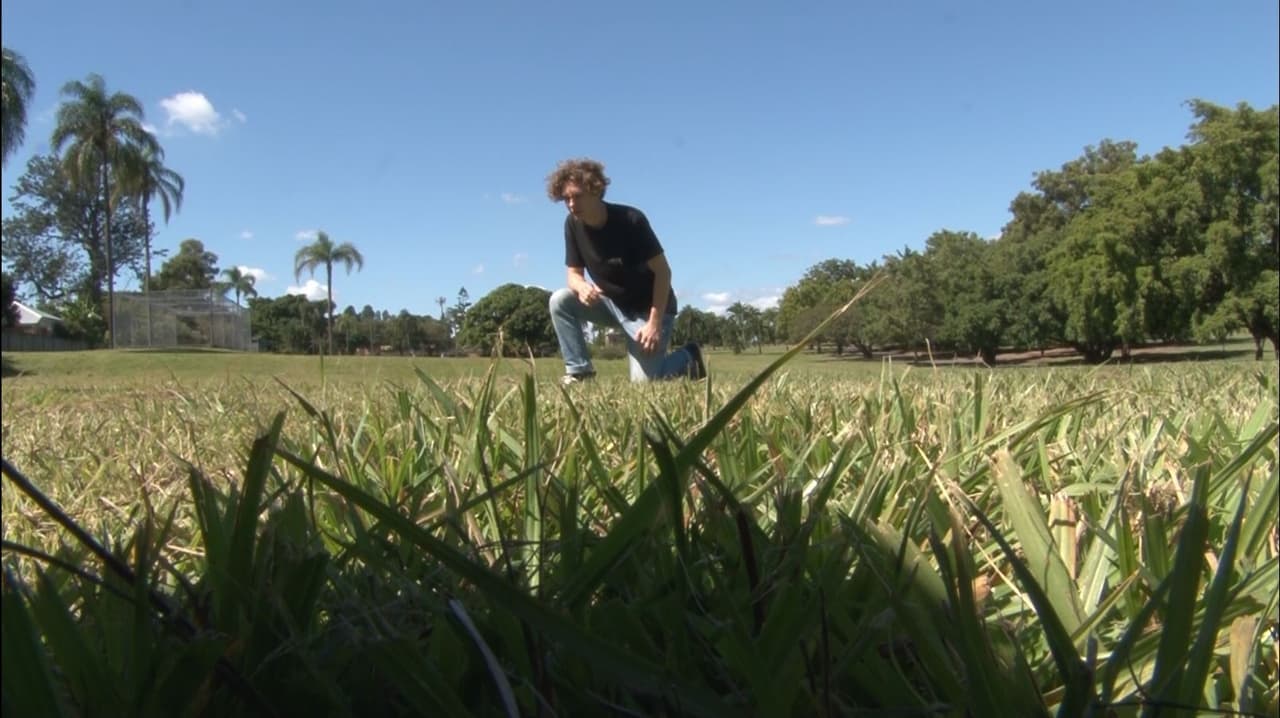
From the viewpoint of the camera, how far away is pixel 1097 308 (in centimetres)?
2700

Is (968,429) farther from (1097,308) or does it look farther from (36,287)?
(1097,308)

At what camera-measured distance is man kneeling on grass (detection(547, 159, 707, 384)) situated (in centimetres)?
345

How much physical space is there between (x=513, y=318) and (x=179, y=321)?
59.7 ft

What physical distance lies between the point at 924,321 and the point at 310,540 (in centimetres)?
3458

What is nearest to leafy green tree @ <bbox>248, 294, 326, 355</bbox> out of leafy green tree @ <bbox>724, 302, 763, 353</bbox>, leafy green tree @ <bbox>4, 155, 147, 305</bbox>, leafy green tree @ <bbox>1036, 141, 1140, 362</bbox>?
leafy green tree @ <bbox>4, 155, 147, 305</bbox>

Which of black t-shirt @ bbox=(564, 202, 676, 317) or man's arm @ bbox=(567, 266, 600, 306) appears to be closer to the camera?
man's arm @ bbox=(567, 266, 600, 306)

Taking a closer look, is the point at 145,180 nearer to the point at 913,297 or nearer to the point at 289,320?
the point at 289,320

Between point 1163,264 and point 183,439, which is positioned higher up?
point 1163,264

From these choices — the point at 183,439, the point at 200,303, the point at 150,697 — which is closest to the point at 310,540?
the point at 150,697

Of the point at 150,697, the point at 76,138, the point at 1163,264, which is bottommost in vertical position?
the point at 150,697

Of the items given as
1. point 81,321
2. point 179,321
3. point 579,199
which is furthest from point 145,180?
point 179,321

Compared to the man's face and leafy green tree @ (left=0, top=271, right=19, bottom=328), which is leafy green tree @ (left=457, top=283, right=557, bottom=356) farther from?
leafy green tree @ (left=0, top=271, right=19, bottom=328)

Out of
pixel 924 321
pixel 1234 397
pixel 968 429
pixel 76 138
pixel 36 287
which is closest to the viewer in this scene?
pixel 968 429

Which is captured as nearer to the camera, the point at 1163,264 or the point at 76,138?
the point at 76,138
